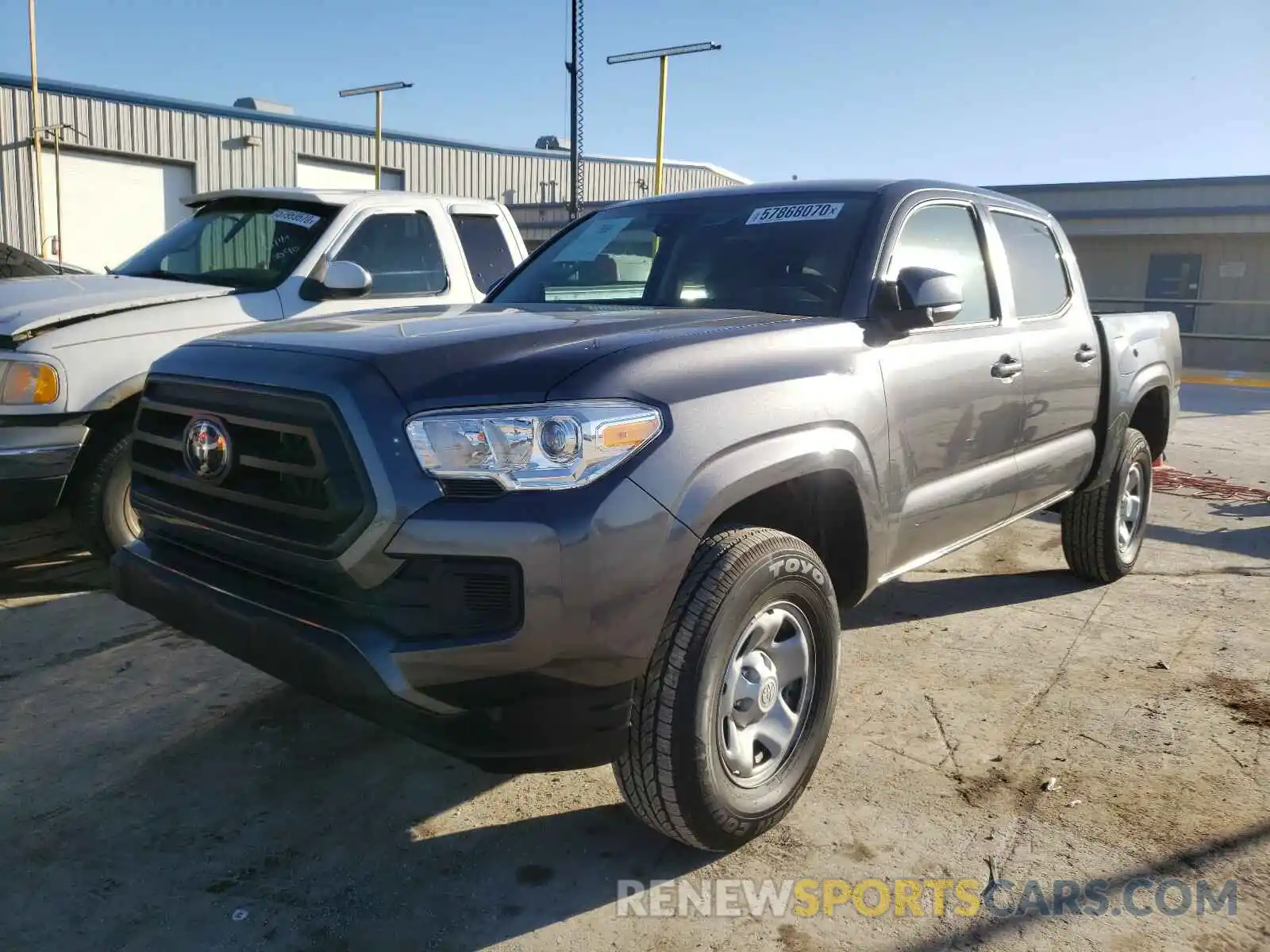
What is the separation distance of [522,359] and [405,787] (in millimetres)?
1426

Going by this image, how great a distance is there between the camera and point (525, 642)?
2188 millimetres

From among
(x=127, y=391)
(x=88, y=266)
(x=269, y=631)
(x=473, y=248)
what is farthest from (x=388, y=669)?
(x=88, y=266)

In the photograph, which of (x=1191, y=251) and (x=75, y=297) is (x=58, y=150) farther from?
(x=1191, y=251)

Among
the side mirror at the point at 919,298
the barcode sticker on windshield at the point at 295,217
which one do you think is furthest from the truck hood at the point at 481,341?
the barcode sticker on windshield at the point at 295,217

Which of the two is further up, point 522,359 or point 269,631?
point 522,359

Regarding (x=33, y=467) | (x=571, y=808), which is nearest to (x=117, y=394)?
(x=33, y=467)

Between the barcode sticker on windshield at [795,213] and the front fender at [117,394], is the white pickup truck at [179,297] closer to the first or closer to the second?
the front fender at [117,394]

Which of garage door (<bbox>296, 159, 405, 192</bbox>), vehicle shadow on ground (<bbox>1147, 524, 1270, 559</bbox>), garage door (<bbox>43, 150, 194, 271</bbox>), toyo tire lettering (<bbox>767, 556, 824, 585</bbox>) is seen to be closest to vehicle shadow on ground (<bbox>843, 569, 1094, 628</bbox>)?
vehicle shadow on ground (<bbox>1147, 524, 1270, 559</bbox>)

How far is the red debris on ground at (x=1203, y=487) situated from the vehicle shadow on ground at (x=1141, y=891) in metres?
4.95

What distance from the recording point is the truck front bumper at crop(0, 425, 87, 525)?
421 centimetres

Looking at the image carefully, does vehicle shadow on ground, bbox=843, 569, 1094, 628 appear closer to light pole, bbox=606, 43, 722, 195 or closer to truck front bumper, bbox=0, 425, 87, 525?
truck front bumper, bbox=0, 425, 87, 525

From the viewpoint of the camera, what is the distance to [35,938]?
232 cm

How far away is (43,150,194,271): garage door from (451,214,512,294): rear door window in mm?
18547

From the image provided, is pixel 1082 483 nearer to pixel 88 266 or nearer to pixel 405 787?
pixel 405 787
